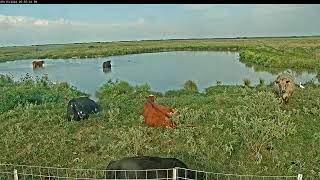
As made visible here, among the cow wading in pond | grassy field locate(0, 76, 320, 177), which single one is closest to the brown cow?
grassy field locate(0, 76, 320, 177)

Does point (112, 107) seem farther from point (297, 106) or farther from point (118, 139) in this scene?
point (297, 106)

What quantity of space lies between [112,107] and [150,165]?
6593mm

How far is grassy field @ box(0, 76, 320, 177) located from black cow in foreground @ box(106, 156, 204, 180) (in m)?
1.68

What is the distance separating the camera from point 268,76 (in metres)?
29.3

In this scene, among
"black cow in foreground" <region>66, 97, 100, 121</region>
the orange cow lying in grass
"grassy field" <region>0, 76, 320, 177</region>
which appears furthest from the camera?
"black cow in foreground" <region>66, 97, 100, 121</region>

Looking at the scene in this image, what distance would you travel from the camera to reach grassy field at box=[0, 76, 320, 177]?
8.86 m

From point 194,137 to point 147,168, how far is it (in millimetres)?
3449

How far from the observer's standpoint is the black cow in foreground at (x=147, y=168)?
22.2 feet

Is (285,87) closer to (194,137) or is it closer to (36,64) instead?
(194,137)

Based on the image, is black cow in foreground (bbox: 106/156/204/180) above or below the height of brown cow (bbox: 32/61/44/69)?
above

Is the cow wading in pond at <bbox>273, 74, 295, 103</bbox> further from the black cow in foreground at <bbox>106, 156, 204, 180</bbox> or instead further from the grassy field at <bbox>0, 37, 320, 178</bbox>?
the black cow in foreground at <bbox>106, 156, 204, 180</bbox>

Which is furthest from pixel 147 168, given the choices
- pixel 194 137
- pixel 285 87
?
pixel 285 87

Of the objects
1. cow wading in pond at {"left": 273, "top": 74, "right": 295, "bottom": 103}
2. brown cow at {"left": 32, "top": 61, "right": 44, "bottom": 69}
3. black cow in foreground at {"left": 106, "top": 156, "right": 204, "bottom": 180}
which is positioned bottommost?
brown cow at {"left": 32, "top": 61, "right": 44, "bottom": 69}
